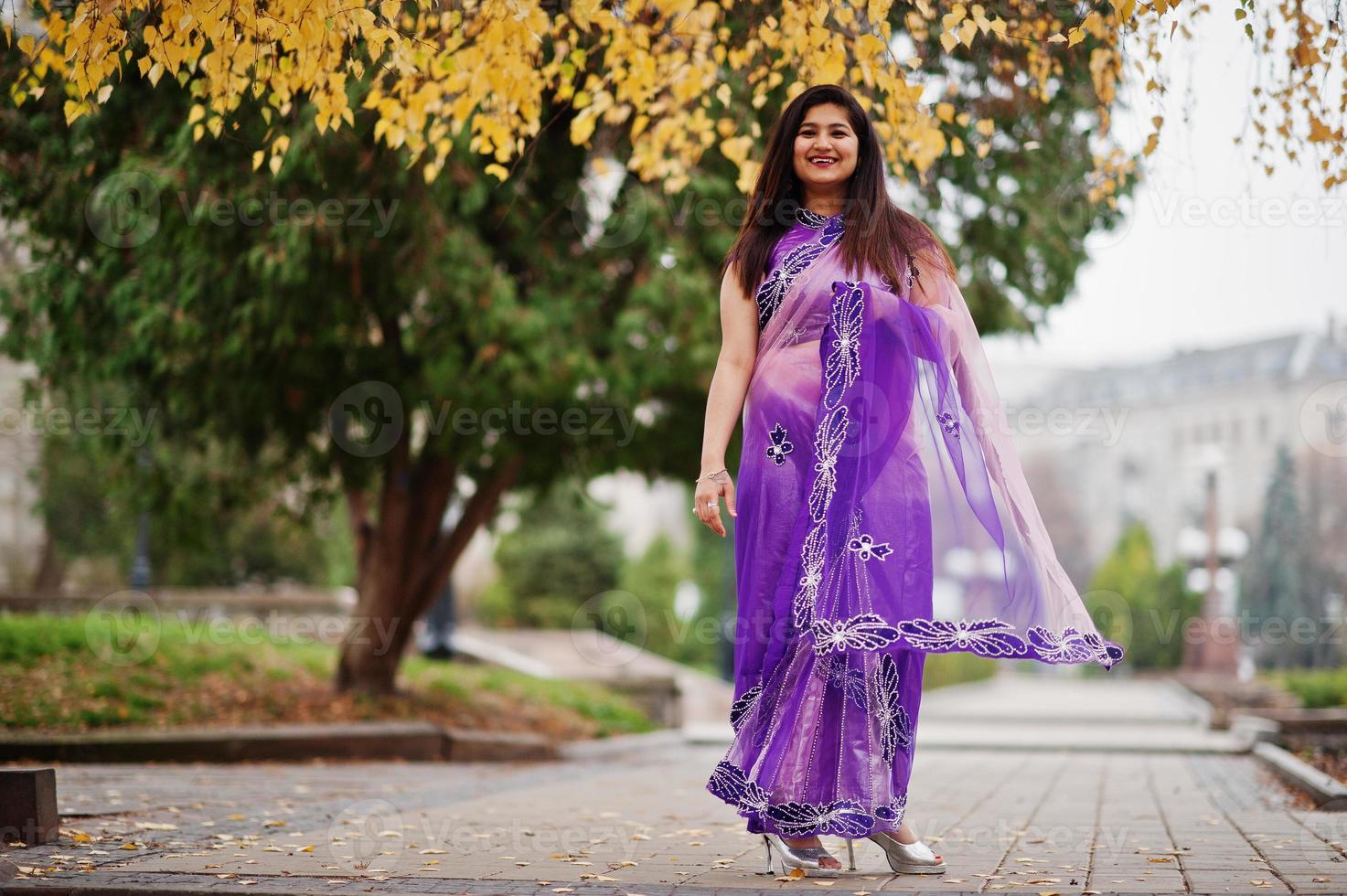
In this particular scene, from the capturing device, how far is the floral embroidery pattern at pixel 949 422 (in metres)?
4.29

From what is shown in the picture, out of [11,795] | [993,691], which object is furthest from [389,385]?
[993,691]

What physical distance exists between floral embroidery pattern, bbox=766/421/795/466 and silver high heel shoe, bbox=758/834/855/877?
1121 mm

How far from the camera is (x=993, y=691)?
3756cm

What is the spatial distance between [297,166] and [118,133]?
1.56m

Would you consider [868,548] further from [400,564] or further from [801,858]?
[400,564]

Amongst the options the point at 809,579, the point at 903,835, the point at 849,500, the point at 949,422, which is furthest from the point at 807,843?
the point at 949,422

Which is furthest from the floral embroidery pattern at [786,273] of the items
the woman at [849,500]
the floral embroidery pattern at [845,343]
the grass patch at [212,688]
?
the grass patch at [212,688]

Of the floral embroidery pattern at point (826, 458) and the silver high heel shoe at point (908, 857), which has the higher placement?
the floral embroidery pattern at point (826, 458)

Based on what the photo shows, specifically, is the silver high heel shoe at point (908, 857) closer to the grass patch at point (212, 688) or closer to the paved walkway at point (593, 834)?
the paved walkway at point (593, 834)

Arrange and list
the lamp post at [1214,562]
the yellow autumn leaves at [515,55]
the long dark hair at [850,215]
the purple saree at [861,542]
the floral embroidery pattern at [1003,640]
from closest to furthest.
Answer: the floral embroidery pattern at [1003,640] → the purple saree at [861,542] → the long dark hair at [850,215] → the yellow autumn leaves at [515,55] → the lamp post at [1214,562]

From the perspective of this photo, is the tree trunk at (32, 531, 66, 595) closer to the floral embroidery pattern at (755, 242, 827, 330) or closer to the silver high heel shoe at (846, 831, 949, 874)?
the floral embroidery pattern at (755, 242, 827, 330)

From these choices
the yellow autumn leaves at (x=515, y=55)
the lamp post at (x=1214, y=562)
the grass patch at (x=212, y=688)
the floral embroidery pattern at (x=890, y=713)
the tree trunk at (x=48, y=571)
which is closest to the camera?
the floral embroidery pattern at (x=890, y=713)

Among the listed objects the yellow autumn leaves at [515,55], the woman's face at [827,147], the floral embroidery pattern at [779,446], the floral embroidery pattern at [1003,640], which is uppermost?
the yellow autumn leaves at [515,55]

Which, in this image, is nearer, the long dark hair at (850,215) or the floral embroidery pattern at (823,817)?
the floral embroidery pattern at (823,817)
